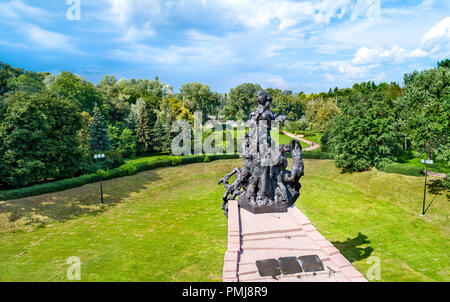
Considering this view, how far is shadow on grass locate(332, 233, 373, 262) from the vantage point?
1698 cm

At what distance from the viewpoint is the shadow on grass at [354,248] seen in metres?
17.0

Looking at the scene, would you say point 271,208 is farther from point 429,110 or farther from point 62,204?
point 429,110

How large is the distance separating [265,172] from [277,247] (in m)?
4.42

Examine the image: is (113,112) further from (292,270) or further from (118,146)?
(292,270)

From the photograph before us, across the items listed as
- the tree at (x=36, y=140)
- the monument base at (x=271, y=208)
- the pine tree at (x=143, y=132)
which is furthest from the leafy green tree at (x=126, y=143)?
the monument base at (x=271, y=208)

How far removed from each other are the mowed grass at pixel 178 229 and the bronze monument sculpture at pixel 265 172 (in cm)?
492

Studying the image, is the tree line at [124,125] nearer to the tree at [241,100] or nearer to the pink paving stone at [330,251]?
the tree at [241,100]

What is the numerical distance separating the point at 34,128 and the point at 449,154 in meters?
38.3

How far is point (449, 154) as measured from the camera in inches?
899

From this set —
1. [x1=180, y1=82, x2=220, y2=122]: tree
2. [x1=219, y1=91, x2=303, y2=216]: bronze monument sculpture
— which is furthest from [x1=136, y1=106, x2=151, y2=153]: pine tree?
[x1=219, y1=91, x2=303, y2=216]: bronze monument sculpture

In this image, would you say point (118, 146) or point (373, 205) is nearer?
point (373, 205)

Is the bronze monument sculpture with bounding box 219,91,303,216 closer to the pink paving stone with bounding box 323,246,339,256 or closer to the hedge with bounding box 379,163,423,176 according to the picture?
the pink paving stone with bounding box 323,246,339,256

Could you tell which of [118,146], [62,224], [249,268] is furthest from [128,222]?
[118,146]

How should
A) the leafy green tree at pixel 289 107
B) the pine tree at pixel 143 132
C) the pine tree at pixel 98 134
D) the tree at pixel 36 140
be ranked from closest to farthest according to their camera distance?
1. the tree at pixel 36 140
2. the pine tree at pixel 98 134
3. the pine tree at pixel 143 132
4. the leafy green tree at pixel 289 107
